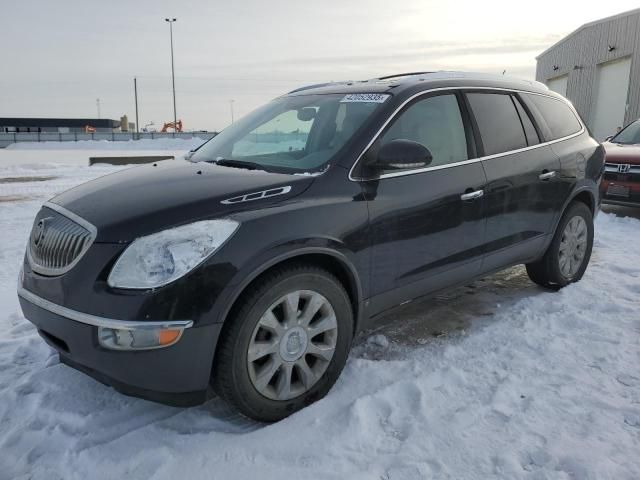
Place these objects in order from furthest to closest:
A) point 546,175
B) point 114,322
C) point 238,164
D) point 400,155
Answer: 1. point 546,175
2. point 238,164
3. point 400,155
4. point 114,322

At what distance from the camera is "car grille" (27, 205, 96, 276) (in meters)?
2.49

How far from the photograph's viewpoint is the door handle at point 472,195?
3527 mm

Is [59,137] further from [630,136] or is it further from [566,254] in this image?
[566,254]

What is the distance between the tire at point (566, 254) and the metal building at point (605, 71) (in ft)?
64.0

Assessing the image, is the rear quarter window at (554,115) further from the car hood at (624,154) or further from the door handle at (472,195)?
the car hood at (624,154)

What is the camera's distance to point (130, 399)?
115 inches

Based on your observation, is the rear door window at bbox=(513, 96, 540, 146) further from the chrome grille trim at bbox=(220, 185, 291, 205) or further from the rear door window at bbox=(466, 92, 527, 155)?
the chrome grille trim at bbox=(220, 185, 291, 205)

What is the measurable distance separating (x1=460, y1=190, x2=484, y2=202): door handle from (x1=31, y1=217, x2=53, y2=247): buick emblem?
8.04ft

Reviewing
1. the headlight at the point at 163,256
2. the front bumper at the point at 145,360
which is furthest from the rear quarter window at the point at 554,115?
the front bumper at the point at 145,360

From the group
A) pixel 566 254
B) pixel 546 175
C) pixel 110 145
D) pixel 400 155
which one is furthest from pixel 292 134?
pixel 110 145

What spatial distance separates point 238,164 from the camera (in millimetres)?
3305

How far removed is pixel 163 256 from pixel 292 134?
1.63 metres

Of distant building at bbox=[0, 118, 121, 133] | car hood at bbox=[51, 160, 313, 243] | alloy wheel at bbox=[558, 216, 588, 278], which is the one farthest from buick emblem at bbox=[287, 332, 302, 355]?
distant building at bbox=[0, 118, 121, 133]

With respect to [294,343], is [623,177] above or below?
above
